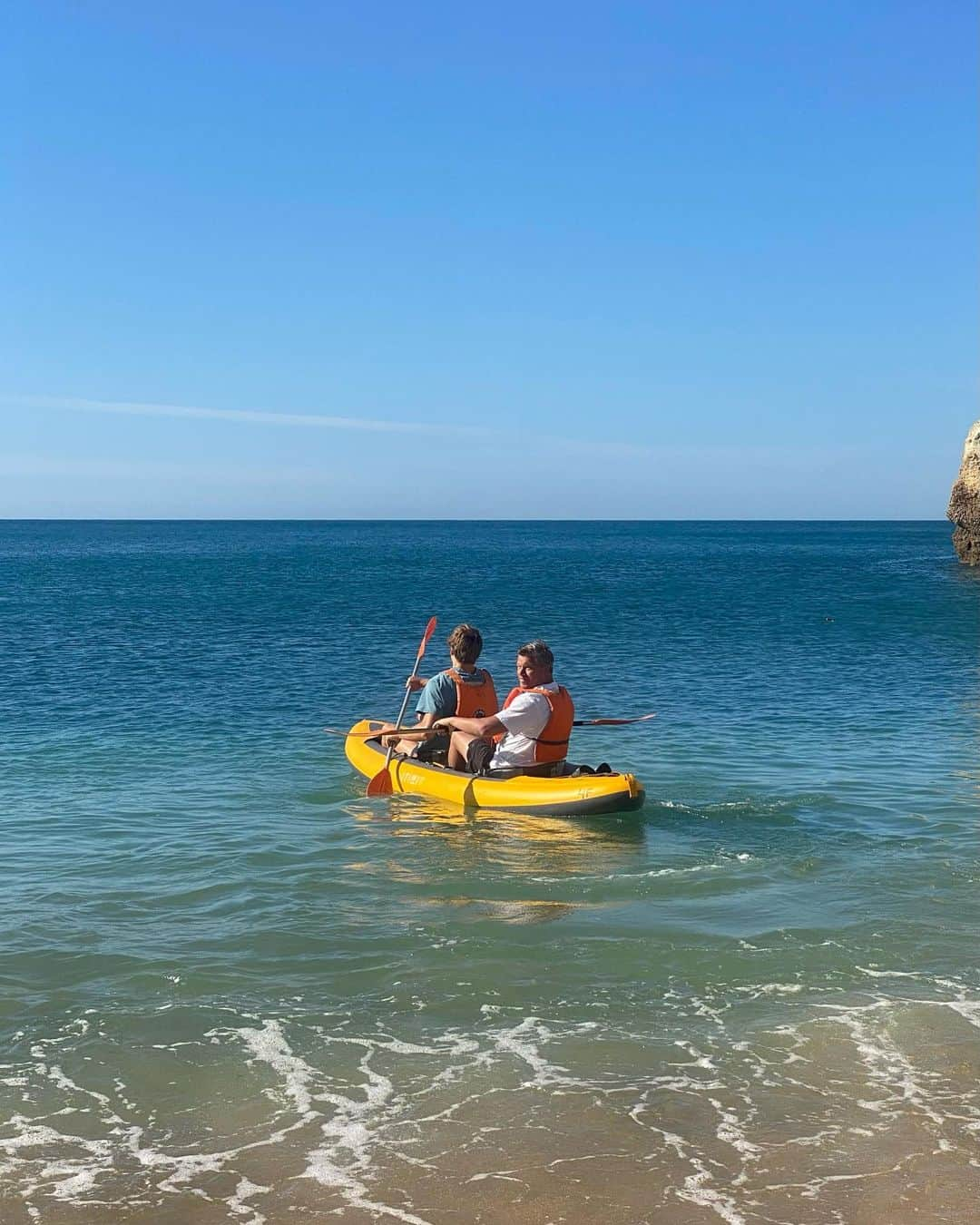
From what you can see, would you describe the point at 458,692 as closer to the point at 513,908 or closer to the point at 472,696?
the point at 472,696

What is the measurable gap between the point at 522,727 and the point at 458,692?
4.36 feet

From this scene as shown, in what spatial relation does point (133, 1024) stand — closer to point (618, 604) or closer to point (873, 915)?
point (873, 915)

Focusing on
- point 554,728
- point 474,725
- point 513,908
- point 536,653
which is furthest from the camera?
point 474,725

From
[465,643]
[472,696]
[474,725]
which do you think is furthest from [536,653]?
[472,696]

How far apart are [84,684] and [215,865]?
1332cm

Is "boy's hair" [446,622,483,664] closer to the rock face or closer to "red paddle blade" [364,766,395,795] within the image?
"red paddle blade" [364,766,395,795]

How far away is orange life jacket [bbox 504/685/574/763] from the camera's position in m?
12.1

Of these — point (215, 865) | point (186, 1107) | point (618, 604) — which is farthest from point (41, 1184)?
point (618, 604)

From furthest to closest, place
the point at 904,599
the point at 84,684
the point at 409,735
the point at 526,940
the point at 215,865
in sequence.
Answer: the point at 904,599 < the point at 84,684 < the point at 409,735 < the point at 215,865 < the point at 526,940

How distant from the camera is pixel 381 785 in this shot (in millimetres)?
13430

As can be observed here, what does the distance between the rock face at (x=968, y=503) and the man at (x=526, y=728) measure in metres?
45.6

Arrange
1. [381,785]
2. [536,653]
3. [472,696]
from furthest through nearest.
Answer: [381,785], [472,696], [536,653]

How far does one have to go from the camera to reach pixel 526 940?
847 cm

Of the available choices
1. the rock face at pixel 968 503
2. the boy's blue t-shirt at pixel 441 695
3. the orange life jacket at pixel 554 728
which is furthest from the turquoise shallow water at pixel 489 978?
the rock face at pixel 968 503
